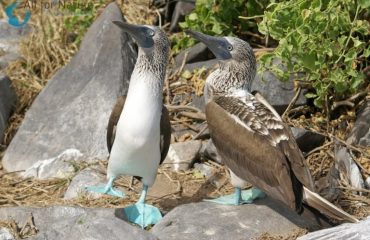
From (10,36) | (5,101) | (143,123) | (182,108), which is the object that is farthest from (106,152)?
(10,36)

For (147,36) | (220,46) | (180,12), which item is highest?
(147,36)

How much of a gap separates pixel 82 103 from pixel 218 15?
5.56ft

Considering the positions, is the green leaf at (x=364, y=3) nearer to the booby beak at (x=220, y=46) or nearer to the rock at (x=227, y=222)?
the booby beak at (x=220, y=46)

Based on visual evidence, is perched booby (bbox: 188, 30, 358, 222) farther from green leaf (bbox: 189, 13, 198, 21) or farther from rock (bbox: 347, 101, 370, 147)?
green leaf (bbox: 189, 13, 198, 21)

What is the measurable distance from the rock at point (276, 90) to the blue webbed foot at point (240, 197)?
140 centimetres

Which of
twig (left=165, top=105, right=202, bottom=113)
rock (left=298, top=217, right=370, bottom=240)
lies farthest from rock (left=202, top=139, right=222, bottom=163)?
rock (left=298, top=217, right=370, bottom=240)

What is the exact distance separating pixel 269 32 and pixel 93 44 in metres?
2.06

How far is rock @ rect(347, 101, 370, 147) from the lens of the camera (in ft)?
23.7

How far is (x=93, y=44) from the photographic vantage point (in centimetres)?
816

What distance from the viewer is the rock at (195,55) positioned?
8.46 meters

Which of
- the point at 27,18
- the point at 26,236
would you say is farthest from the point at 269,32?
the point at 27,18

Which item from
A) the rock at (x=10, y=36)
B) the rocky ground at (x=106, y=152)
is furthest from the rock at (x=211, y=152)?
the rock at (x=10, y=36)

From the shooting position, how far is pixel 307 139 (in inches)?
286

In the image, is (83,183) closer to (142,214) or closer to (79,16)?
(142,214)
